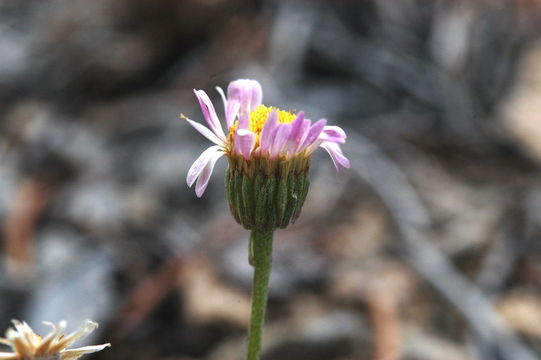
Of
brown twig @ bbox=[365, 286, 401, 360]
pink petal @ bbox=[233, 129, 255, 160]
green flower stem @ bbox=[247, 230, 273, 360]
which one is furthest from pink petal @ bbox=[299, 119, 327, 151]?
brown twig @ bbox=[365, 286, 401, 360]

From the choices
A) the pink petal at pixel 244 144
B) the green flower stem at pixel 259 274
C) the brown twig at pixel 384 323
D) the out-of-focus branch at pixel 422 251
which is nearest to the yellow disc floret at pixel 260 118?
the pink petal at pixel 244 144

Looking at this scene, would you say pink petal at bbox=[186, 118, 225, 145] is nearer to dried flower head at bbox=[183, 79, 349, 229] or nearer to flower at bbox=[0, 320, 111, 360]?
dried flower head at bbox=[183, 79, 349, 229]

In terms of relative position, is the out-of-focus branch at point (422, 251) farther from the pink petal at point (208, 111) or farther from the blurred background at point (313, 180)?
the pink petal at point (208, 111)

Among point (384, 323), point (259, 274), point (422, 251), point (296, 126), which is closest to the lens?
point (296, 126)

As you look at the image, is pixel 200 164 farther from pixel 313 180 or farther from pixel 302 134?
pixel 313 180

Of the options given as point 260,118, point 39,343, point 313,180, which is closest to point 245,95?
point 260,118

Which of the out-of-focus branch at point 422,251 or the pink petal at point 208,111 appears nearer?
the pink petal at point 208,111
